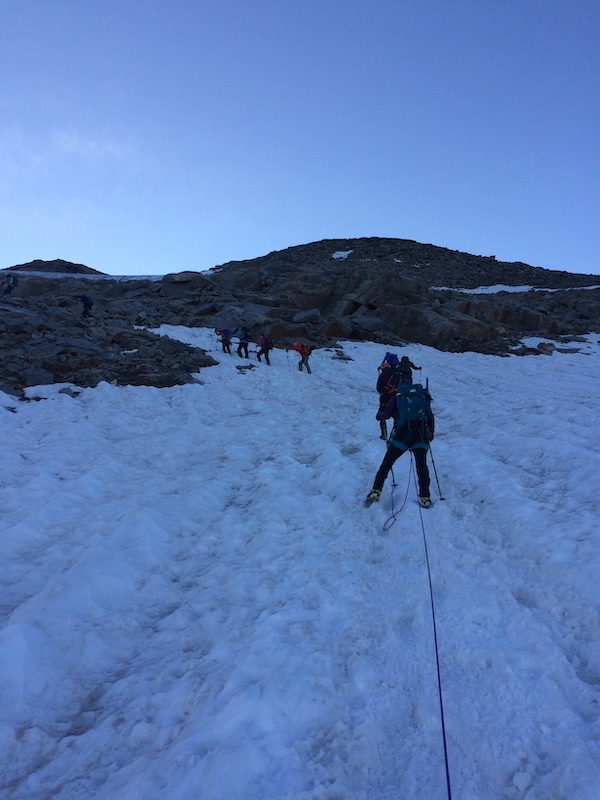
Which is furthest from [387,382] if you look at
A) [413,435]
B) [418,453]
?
[418,453]

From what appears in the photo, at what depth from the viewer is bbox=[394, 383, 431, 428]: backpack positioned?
7.09 m

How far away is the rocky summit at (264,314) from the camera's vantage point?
17188 millimetres

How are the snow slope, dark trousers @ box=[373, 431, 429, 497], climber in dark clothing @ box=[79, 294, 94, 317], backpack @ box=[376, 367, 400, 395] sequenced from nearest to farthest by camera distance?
1. the snow slope
2. dark trousers @ box=[373, 431, 429, 497]
3. backpack @ box=[376, 367, 400, 395]
4. climber in dark clothing @ box=[79, 294, 94, 317]

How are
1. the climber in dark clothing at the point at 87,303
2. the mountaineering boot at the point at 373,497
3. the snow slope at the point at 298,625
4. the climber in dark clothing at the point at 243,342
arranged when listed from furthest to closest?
the climber in dark clothing at the point at 87,303 → the climber in dark clothing at the point at 243,342 → the mountaineering boot at the point at 373,497 → the snow slope at the point at 298,625

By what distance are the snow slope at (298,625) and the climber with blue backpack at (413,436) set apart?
0.31 m

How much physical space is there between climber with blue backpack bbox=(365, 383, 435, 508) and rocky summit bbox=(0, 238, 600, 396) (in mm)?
11524

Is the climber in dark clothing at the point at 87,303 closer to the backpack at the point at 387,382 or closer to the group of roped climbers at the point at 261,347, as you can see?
the group of roped climbers at the point at 261,347

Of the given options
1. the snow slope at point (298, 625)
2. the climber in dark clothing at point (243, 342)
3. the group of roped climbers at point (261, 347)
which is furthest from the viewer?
the climber in dark clothing at point (243, 342)

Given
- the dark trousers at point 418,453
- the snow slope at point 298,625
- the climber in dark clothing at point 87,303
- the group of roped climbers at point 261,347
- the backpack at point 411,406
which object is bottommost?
the snow slope at point 298,625

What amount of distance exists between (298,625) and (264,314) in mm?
29069

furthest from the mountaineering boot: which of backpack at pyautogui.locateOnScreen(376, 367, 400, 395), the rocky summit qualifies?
the rocky summit

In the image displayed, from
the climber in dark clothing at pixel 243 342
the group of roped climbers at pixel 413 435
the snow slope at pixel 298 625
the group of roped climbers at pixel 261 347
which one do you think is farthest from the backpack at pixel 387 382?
the climber in dark clothing at pixel 243 342

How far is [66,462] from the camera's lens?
9.14 meters

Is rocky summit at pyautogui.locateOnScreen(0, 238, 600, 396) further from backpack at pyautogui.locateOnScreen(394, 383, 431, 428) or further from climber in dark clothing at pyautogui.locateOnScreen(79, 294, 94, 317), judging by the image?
backpack at pyautogui.locateOnScreen(394, 383, 431, 428)
